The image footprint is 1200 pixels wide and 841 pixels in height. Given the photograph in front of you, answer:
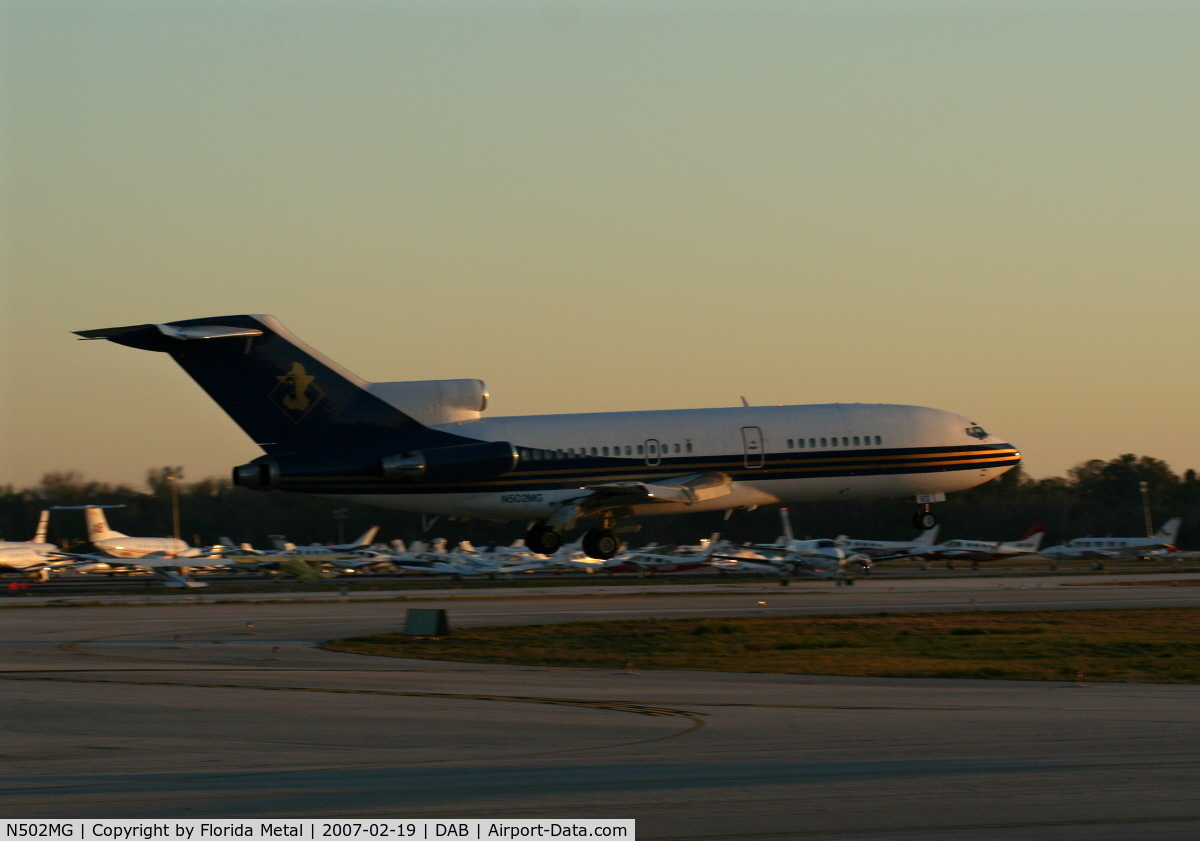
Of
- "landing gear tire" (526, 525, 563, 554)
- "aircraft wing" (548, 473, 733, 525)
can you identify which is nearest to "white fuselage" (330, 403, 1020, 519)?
"aircraft wing" (548, 473, 733, 525)

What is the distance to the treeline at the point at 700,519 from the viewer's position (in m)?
107

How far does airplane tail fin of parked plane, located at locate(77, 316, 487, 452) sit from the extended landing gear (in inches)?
674

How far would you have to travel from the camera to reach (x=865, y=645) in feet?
96.0

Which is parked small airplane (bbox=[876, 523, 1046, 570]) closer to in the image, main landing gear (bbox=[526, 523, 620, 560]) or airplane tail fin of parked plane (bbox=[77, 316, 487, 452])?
main landing gear (bbox=[526, 523, 620, 560])

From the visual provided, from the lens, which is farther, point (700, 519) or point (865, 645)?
point (700, 519)

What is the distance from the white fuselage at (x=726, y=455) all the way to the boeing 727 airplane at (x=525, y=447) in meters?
0.04

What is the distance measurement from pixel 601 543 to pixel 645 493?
2.81m

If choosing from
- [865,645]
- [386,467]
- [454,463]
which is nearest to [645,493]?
[454,463]

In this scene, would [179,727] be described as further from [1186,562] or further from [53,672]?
[1186,562]

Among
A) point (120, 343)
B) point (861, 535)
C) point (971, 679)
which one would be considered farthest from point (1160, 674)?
point (861, 535)

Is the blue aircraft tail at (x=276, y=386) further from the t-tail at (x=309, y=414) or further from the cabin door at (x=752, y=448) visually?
the cabin door at (x=752, y=448)

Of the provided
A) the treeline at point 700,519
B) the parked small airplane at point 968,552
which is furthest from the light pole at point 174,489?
the parked small airplane at point 968,552

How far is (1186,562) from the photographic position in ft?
286

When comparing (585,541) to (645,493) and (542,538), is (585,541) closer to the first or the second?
(542,538)
